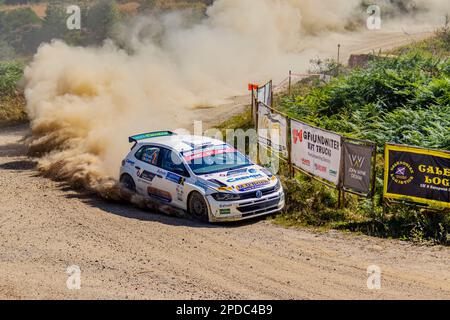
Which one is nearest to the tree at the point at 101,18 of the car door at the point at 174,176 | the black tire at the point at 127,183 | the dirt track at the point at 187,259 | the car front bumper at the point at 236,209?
the black tire at the point at 127,183

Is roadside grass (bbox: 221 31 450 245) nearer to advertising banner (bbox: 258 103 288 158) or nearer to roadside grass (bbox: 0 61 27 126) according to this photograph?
advertising banner (bbox: 258 103 288 158)

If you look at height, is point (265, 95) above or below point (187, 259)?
above

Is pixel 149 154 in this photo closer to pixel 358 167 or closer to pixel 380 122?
pixel 358 167

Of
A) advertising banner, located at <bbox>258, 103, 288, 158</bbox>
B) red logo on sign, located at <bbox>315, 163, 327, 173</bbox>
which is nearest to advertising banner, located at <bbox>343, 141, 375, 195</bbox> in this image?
red logo on sign, located at <bbox>315, 163, 327, 173</bbox>

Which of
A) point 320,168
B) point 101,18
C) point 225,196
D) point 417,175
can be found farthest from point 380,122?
point 101,18

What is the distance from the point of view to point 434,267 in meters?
11.4

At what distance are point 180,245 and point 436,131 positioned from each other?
25.5 feet

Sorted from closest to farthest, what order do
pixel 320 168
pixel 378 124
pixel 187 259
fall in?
1. pixel 187 259
2. pixel 320 168
3. pixel 378 124

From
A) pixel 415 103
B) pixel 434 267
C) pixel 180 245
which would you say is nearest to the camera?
pixel 434 267

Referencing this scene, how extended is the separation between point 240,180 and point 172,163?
1.71 m

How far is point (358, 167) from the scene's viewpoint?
14.3 meters

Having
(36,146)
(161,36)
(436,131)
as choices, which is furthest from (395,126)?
(161,36)

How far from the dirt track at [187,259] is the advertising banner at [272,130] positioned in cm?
318

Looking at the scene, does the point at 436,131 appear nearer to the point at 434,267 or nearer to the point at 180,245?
the point at 434,267
